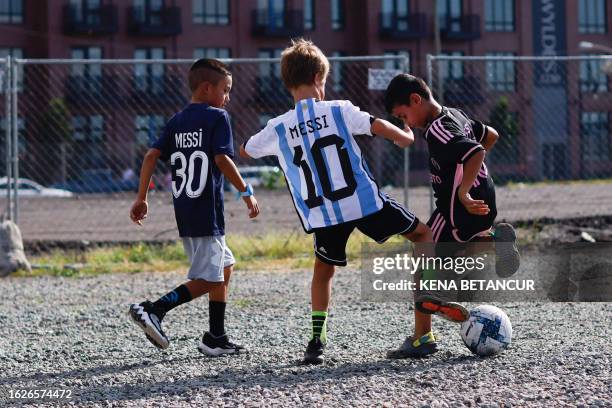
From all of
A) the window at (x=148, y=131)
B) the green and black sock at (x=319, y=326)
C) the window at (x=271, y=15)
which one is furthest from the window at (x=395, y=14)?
the green and black sock at (x=319, y=326)

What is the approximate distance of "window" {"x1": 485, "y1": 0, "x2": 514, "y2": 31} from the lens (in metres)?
48.5

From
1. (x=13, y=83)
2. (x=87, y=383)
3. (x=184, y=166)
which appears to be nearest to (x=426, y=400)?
(x=87, y=383)

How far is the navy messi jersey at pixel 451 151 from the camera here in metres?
5.05

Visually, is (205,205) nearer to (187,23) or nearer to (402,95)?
(402,95)

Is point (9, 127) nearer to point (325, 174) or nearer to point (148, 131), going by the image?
point (148, 131)

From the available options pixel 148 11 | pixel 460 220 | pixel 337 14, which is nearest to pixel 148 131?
pixel 460 220

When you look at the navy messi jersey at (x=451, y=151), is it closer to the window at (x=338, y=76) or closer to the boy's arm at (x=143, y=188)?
the boy's arm at (x=143, y=188)

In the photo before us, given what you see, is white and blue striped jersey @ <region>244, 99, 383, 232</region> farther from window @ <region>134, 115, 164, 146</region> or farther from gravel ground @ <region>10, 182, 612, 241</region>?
window @ <region>134, 115, 164, 146</region>

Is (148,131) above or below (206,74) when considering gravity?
below

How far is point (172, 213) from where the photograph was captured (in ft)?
60.5

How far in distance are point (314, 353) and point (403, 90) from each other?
1.41m

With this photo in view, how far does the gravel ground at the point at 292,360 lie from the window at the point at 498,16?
42501mm

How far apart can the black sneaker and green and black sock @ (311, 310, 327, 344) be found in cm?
6

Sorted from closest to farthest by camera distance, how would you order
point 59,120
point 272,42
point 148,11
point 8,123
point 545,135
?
point 8,123 < point 59,120 < point 545,135 < point 148,11 < point 272,42
